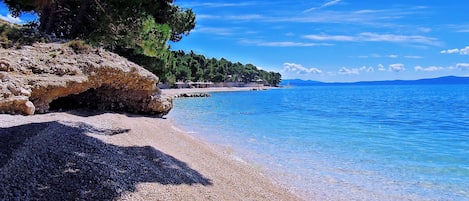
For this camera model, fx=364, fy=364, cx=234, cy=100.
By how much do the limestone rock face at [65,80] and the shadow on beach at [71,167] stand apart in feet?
6.79

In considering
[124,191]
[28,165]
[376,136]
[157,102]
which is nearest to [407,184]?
[124,191]

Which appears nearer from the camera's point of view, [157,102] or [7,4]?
[7,4]

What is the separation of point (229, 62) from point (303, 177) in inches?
5137

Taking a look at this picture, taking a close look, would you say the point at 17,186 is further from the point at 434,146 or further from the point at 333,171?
the point at 434,146

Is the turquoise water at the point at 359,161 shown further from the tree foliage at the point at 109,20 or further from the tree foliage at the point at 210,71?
the tree foliage at the point at 210,71

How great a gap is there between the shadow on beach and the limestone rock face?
2069 mm

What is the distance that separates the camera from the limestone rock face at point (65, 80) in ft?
30.6

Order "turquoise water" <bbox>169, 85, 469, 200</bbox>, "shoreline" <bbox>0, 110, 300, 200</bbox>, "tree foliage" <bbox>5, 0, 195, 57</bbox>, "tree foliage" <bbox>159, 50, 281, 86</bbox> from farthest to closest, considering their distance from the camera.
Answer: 1. "tree foliage" <bbox>159, 50, 281, 86</bbox>
2. "tree foliage" <bbox>5, 0, 195, 57</bbox>
3. "turquoise water" <bbox>169, 85, 469, 200</bbox>
4. "shoreline" <bbox>0, 110, 300, 200</bbox>

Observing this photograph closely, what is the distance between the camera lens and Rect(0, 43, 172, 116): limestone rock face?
9.32 meters

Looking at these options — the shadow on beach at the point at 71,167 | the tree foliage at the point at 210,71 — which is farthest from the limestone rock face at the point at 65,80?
the tree foliage at the point at 210,71

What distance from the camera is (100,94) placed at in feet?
47.4

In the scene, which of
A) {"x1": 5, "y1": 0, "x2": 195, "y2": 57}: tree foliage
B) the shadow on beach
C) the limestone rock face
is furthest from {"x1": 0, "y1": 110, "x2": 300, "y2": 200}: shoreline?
{"x1": 5, "y1": 0, "x2": 195, "y2": 57}: tree foliage

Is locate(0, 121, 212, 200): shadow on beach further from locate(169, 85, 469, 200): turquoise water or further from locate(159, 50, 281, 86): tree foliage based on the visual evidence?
locate(159, 50, 281, 86): tree foliage

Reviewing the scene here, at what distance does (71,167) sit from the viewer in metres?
5.07
